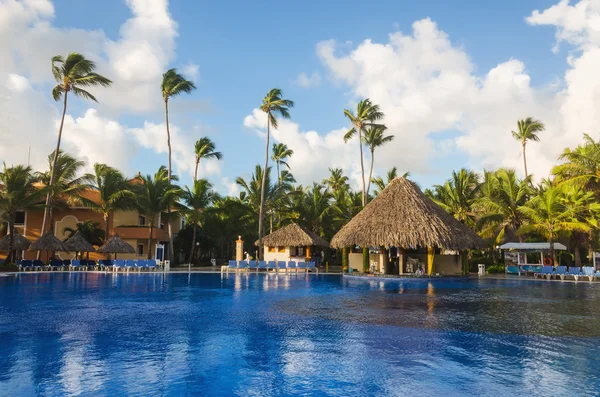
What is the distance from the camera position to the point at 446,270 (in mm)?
25188

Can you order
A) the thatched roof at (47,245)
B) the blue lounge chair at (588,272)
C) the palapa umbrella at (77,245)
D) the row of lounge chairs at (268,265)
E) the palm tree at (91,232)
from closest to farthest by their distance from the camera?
the blue lounge chair at (588,272), the thatched roof at (47,245), the row of lounge chairs at (268,265), the palapa umbrella at (77,245), the palm tree at (91,232)

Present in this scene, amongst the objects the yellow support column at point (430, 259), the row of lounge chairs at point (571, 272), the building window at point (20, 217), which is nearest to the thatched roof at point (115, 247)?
the building window at point (20, 217)

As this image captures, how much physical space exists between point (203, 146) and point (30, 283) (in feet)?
65.8

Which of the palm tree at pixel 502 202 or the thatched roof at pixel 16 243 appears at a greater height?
the palm tree at pixel 502 202

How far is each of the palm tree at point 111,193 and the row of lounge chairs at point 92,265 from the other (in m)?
3.32

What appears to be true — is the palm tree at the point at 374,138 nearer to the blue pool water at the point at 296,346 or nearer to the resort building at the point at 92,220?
the resort building at the point at 92,220

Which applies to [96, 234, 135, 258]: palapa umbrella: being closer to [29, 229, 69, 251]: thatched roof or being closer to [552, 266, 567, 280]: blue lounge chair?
[29, 229, 69, 251]: thatched roof

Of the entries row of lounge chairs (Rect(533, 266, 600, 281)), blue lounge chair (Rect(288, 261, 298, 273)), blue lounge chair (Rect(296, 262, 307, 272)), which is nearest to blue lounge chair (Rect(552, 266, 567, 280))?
row of lounge chairs (Rect(533, 266, 600, 281))

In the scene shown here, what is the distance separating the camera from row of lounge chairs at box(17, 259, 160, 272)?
25719mm

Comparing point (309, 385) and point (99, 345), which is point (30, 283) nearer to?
point (99, 345)

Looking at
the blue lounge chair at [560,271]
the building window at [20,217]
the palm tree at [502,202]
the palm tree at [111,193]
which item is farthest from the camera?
the building window at [20,217]

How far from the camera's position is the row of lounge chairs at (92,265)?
84.4ft

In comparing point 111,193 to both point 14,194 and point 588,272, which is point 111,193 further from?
point 588,272

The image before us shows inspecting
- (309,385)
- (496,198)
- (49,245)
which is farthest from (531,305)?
(49,245)
